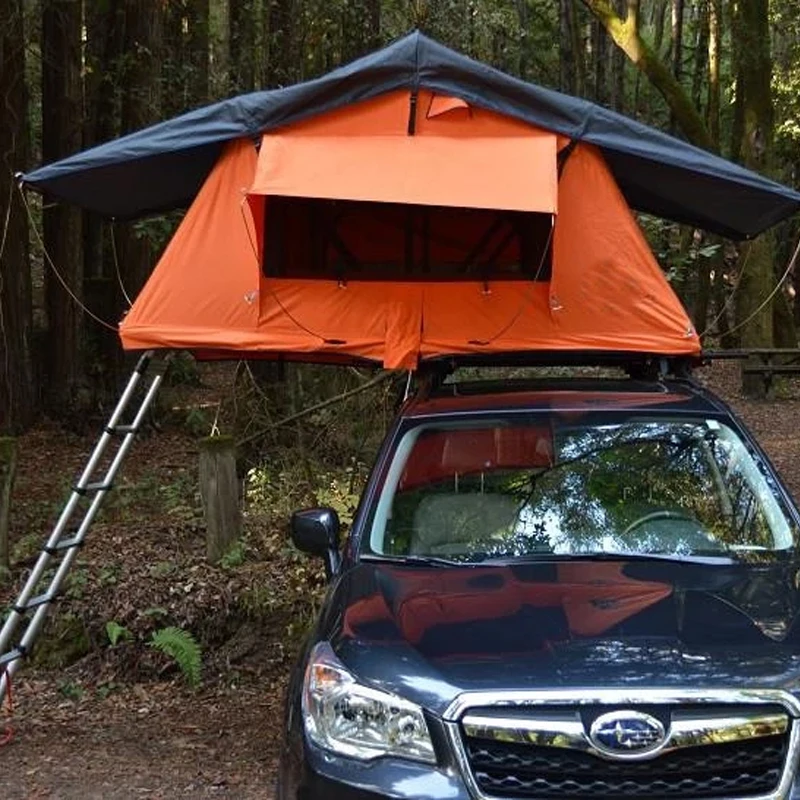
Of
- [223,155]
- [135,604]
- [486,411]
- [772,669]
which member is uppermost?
[223,155]

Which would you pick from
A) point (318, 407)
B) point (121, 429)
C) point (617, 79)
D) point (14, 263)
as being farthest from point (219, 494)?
point (617, 79)

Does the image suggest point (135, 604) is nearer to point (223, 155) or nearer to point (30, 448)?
point (223, 155)

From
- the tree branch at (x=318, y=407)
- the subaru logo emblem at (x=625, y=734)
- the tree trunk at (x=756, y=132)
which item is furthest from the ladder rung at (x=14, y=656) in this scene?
the tree trunk at (x=756, y=132)

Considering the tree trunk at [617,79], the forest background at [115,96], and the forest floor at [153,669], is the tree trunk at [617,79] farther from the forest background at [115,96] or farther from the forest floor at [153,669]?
the forest floor at [153,669]

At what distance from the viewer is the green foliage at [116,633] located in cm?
768

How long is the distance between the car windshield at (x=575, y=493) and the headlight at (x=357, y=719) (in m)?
0.96

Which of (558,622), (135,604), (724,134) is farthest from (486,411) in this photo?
(724,134)

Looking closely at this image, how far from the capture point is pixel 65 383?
15750 millimetres

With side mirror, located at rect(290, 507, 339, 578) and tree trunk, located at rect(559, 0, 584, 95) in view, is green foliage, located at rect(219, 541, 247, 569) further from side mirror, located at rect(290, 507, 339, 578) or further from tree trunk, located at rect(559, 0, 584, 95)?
tree trunk, located at rect(559, 0, 584, 95)

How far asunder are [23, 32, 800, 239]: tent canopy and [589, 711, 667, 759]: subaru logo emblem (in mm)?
3615

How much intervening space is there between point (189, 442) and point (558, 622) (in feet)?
40.1

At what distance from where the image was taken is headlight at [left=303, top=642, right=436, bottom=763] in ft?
10.7

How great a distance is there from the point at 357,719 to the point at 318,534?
4.49 feet

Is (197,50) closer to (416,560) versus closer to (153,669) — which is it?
(153,669)
